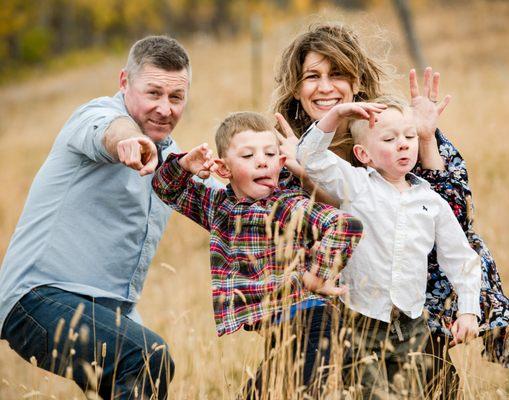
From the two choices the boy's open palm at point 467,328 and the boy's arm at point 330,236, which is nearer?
the boy's arm at point 330,236

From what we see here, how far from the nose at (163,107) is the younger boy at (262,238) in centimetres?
52

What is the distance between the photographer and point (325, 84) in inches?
144

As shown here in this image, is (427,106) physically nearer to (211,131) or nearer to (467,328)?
(467,328)

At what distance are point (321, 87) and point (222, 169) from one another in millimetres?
720

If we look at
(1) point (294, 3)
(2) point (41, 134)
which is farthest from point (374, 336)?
(1) point (294, 3)

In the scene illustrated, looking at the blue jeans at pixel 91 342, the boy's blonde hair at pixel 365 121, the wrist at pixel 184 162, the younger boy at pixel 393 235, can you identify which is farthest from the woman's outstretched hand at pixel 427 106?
the blue jeans at pixel 91 342

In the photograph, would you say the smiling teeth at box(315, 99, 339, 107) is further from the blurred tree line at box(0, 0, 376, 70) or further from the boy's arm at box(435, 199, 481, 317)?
the blurred tree line at box(0, 0, 376, 70)

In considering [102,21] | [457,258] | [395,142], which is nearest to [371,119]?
[395,142]

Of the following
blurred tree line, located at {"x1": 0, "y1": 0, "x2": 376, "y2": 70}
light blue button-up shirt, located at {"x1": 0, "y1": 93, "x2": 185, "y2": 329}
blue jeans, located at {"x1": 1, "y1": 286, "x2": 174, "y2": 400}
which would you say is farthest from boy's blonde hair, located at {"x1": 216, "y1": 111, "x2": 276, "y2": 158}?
blurred tree line, located at {"x1": 0, "y1": 0, "x2": 376, "y2": 70}

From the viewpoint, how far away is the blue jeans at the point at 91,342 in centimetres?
339

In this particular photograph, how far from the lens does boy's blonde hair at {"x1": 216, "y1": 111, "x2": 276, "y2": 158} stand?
3303 mm

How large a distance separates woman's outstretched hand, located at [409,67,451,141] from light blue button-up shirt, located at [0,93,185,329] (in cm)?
145

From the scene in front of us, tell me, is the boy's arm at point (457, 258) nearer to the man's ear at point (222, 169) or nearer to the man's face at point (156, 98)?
the man's ear at point (222, 169)

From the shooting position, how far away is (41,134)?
A: 23.4 m
